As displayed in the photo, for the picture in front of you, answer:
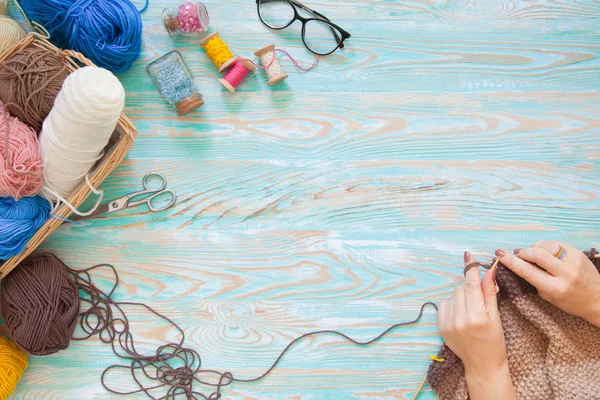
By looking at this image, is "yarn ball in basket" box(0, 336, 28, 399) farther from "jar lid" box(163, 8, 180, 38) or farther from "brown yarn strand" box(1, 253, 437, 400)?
"jar lid" box(163, 8, 180, 38)

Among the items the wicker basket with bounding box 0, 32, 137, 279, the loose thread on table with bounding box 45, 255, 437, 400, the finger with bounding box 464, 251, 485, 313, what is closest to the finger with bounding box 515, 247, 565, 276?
the finger with bounding box 464, 251, 485, 313

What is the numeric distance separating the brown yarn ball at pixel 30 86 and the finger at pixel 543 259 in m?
0.99

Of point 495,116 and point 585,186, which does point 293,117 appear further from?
point 585,186

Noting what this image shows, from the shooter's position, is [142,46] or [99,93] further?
[142,46]

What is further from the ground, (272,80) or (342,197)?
(272,80)

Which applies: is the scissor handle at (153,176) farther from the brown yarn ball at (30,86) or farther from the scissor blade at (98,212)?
the brown yarn ball at (30,86)

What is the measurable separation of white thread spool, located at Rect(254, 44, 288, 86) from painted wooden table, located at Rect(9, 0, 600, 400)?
0.04m

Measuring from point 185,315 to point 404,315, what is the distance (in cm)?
49

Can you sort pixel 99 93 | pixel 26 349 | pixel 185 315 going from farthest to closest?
pixel 185 315, pixel 26 349, pixel 99 93

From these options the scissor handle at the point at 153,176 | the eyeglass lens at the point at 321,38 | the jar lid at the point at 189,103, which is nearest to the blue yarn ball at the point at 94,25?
the jar lid at the point at 189,103

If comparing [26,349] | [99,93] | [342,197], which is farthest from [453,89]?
[26,349]

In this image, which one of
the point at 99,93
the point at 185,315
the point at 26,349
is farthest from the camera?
the point at 185,315

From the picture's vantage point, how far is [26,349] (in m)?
1.04

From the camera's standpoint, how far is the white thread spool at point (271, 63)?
1.12m
